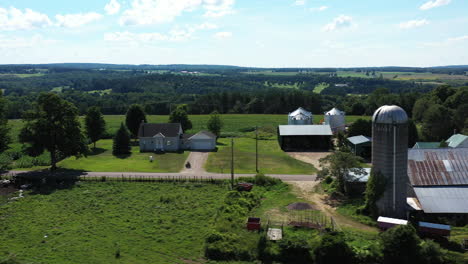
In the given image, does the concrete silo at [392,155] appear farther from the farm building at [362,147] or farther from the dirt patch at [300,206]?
the farm building at [362,147]

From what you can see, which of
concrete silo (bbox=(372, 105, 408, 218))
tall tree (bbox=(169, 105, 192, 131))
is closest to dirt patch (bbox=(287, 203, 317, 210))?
concrete silo (bbox=(372, 105, 408, 218))

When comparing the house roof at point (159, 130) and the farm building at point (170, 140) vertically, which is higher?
the house roof at point (159, 130)

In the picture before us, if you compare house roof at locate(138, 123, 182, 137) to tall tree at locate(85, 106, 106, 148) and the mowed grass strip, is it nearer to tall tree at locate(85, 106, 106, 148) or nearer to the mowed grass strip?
tall tree at locate(85, 106, 106, 148)

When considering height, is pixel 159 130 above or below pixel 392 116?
below

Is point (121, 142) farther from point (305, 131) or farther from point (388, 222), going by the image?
point (388, 222)

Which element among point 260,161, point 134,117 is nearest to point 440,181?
point 260,161

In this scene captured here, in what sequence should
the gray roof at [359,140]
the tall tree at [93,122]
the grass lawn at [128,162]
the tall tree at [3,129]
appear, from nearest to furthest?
the tall tree at [3,129]
the grass lawn at [128,162]
the gray roof at [359,140]
the tall tree at [93,122]

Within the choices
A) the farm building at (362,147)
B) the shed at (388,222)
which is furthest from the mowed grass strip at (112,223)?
the farm building at (362,147)
